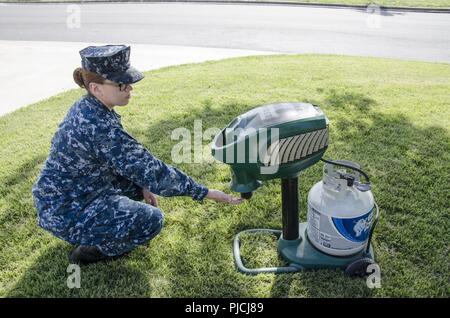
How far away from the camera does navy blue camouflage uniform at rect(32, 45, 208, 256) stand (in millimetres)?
2180

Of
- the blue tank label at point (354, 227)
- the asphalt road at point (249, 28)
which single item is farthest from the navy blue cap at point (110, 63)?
the asphalt road at point (249, 28)

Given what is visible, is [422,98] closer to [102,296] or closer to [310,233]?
[310,233]

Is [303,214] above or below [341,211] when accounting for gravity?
below

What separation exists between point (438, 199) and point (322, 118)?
157 cm

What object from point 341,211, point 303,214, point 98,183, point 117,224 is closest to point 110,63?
point 98,183

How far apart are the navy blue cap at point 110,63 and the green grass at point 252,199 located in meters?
1.13

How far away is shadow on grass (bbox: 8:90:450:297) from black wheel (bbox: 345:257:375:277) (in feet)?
0.14

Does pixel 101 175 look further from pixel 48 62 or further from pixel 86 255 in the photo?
pixel 48 62

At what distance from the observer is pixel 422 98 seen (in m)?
4.95

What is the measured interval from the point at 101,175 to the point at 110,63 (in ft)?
2.16

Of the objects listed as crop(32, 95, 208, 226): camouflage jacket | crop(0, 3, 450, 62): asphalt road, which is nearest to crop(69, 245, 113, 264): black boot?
crop(32, 95, 208, 226): camouflage jacket

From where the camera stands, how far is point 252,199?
3135 millimetres

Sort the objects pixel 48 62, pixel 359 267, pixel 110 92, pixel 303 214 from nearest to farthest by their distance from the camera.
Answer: pixel 110 92
pixel 359 267
pixel 303 214
pixel 48 62
